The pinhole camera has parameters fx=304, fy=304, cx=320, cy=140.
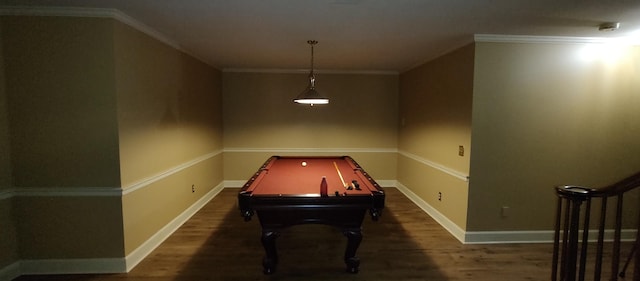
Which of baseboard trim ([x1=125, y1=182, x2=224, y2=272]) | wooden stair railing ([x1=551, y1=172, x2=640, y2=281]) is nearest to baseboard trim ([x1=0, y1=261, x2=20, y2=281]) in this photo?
baseboard trim ([x1=125, y1=182, x2=224, y2=272])

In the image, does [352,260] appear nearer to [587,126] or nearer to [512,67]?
[512,67]

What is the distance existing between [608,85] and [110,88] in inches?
193

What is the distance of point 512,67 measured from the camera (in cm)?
319

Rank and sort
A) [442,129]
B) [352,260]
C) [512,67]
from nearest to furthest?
1. [352,260]
2. [512,67]
3. [442,129]

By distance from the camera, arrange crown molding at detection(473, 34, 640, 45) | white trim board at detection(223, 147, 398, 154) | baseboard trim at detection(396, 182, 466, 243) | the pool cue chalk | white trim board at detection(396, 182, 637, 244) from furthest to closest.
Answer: white trim board at detection(223, 147, 398, 154)
baseboard trim at detection(396, 182, 466, 243)
white trim board at detection(396, 182, 637, 244)
crown molding at detection(473, 34, 640, 45)
the pool cue chalk

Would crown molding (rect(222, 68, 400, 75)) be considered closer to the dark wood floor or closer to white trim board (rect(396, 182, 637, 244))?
the dark wood floor

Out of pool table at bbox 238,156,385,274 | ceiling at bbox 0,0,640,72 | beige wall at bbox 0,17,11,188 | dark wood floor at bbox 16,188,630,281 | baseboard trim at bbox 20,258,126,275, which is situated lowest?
dark wood floor at bbox 16,188,630,281

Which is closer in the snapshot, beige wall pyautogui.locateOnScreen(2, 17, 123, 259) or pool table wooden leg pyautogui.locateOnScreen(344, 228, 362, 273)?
beige wall pyautogui.locateOnScreen(2, 17, 123, 259)

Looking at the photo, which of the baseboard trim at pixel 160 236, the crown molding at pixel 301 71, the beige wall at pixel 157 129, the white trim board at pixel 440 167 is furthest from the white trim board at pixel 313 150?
the crown molding at pixel 301 71

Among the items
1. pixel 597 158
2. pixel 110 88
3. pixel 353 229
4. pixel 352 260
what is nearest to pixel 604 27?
pixel 597 158

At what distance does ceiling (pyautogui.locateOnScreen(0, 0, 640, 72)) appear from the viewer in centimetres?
230

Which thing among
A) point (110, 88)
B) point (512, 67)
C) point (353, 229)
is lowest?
point (353, 229)

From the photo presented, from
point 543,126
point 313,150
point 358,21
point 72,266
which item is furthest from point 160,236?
point 543,126

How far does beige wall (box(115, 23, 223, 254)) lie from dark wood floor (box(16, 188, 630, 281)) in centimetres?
39
